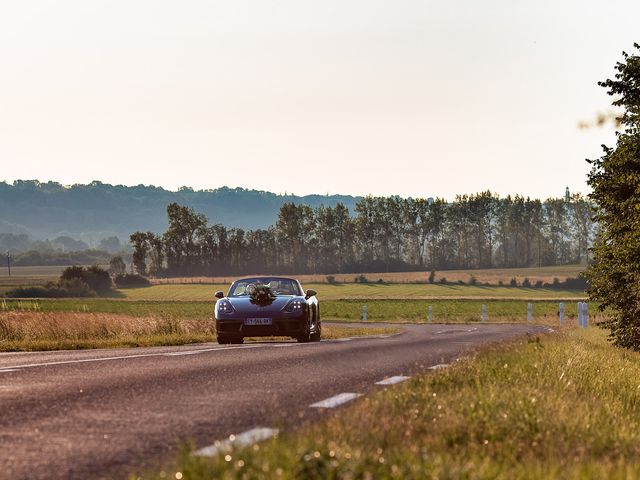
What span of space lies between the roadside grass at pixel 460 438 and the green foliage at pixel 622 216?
7113mm

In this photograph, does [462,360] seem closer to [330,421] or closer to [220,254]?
[330,421]

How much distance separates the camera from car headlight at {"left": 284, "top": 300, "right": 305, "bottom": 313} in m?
21.0

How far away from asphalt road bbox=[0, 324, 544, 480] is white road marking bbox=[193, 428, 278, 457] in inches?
6.8

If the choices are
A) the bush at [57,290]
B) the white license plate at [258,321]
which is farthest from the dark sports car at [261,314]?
the bush at [57,290]

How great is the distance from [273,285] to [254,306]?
3.88 ft

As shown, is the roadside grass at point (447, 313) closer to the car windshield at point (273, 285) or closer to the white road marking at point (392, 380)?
the car windshield at point (273, 285)

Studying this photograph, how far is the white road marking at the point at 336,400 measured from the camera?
8508 mm

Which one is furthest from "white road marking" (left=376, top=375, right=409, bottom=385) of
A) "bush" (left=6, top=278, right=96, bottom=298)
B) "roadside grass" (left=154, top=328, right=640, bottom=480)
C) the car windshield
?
"bush" (left=6, top=278, right=96, bottom=298)

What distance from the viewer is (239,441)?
19.5ft

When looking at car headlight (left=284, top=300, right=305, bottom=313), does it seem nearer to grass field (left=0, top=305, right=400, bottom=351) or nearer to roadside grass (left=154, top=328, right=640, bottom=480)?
grass field (left=0, top=305, right=400, bottom=351)

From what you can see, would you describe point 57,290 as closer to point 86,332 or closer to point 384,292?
point 384,292

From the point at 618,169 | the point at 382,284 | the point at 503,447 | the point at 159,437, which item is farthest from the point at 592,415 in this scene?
the point at 382,284

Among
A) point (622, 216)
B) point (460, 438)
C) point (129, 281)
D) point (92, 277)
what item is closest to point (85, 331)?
point (622, 216)

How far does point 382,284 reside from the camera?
426 feet
